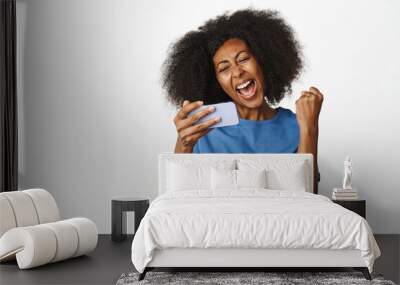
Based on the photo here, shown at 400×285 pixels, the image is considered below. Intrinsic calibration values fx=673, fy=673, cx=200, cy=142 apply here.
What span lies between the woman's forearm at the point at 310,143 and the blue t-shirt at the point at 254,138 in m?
0.07

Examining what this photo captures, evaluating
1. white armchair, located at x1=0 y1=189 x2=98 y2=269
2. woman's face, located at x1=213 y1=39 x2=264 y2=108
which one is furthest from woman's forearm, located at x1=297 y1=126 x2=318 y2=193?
white armchair, located at x1=0 y1=189 x2=98 y2=269

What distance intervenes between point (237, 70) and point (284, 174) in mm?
1277

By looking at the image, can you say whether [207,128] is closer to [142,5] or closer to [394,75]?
[142,5]

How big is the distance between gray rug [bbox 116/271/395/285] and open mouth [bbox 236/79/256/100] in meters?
2.47

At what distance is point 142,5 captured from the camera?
734 centimetres

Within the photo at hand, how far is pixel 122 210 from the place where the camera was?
6.81m

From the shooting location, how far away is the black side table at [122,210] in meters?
6.80

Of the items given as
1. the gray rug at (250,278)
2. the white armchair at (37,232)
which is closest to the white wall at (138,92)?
the white armchair at (37,232)

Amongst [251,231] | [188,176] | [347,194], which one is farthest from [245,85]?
[251,231]

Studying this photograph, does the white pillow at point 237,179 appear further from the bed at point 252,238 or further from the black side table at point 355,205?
the bed at point 252,238

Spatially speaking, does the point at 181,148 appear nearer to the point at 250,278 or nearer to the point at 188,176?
the point at 188,176

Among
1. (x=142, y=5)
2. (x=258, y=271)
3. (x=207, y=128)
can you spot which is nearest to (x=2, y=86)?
(x=142, y=5)

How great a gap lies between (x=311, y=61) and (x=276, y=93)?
0.54m

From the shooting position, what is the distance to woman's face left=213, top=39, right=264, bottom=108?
7070mm
